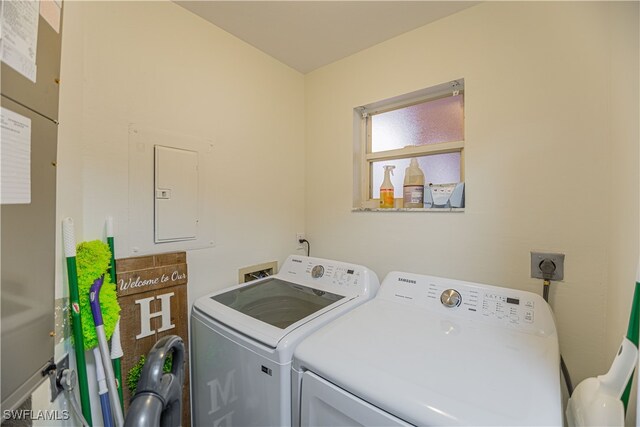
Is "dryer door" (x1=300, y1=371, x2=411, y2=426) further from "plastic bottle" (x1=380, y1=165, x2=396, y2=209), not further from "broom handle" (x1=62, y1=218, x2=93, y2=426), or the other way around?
"plastic bottle" (x1=380, y1=165, x2=396, y2=209)

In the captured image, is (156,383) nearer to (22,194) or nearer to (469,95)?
(22,194)

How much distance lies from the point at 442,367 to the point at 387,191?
109 centimetres

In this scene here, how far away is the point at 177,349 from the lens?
0.79 meters

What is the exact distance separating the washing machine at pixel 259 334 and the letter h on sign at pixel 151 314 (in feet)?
0.39

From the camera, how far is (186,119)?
4.57ft

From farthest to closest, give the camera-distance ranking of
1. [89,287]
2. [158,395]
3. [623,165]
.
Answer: [89,287] < [623,165] < [158,395]

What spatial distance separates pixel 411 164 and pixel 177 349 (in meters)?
1.50

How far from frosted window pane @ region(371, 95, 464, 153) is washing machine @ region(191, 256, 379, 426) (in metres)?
0.88

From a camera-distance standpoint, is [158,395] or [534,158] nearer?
[158,395]

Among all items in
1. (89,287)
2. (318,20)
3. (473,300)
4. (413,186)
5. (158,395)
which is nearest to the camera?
(158,395)

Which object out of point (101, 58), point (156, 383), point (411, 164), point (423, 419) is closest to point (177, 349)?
point (156, 383)

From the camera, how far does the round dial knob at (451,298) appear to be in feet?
3.81

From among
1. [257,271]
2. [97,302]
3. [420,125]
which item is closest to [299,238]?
[257,271]

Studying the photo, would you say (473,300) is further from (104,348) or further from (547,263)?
(104,348)
